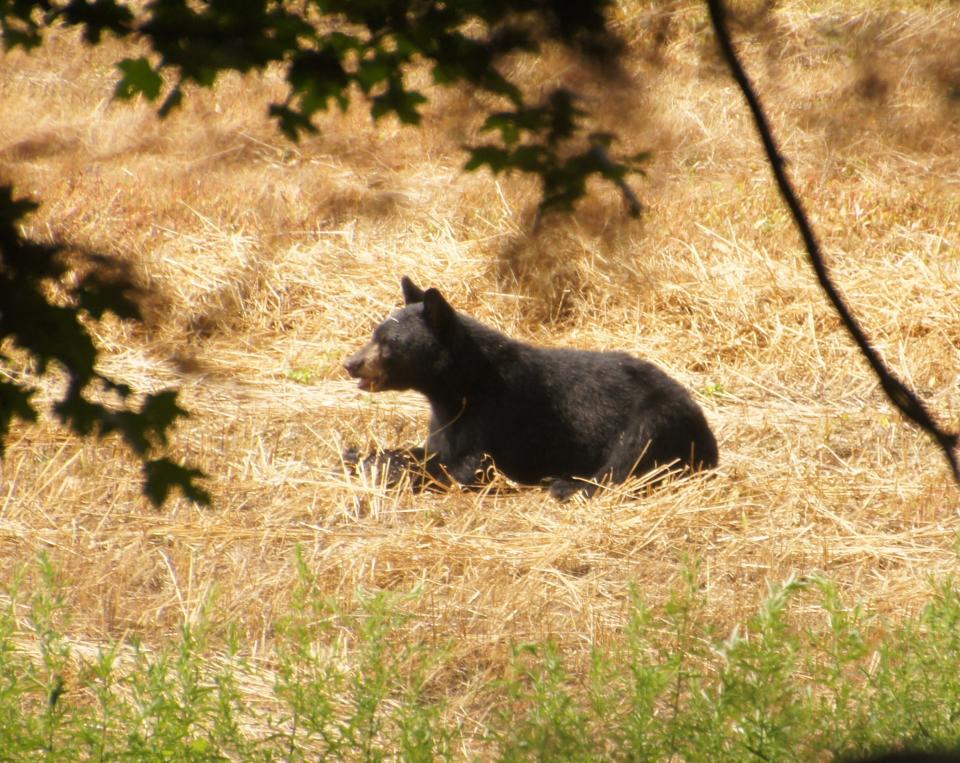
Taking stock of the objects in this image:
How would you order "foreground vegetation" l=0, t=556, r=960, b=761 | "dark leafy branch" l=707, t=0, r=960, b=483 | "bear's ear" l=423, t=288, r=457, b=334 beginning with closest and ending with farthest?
"dark leafy branch" l=707, t=0, r=960, b=483
"foreground vegetation" l=0, t=556, r=960, b=761
"bear's ear" l=423, t=288, r=457, b=334

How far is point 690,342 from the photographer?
27.7 feet

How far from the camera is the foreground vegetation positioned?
3039 mm

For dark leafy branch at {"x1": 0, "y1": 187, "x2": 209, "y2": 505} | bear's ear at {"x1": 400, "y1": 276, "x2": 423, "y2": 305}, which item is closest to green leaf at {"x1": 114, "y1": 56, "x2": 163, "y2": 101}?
dark leafy branch at {"x1": 0, "y1": 187, "x2": 209, "y2": 505}

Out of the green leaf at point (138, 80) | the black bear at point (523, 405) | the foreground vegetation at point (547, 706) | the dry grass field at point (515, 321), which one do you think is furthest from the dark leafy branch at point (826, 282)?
the black bear at point (523, 405)

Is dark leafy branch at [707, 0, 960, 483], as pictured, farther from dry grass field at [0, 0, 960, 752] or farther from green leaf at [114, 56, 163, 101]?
green leaf at [114, 56, 163, 101]

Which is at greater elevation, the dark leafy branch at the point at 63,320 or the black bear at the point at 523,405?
the dark leafy branch at the point at 63,320

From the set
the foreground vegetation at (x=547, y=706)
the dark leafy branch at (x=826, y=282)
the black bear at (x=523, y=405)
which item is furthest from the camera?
the black bear at (x=523, y=405)

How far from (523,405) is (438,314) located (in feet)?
2.22

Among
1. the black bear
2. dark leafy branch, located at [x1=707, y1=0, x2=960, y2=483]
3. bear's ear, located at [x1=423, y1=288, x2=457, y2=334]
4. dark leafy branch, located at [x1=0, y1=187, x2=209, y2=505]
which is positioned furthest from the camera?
bear's ear, located at [x1=423, y1=288, x2=457, y2=334]

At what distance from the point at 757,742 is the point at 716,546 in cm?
232

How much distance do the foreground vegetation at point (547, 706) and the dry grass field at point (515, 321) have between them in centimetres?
54

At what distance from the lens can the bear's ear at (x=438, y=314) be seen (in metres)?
6.39

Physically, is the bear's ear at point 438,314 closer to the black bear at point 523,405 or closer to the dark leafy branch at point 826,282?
the black bear at point 523,405

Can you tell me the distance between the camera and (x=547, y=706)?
314 cm
